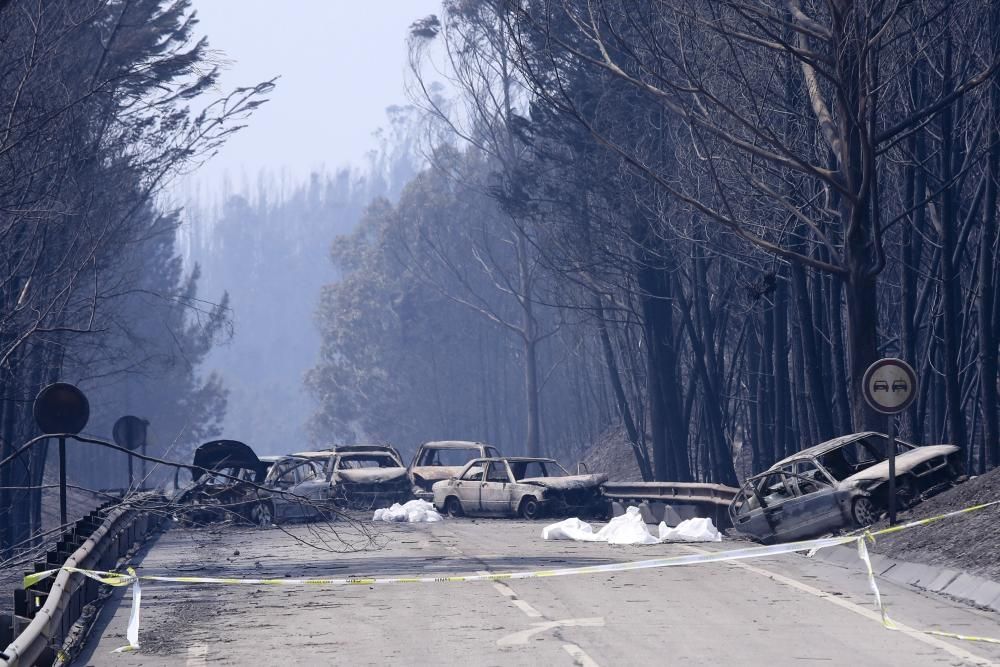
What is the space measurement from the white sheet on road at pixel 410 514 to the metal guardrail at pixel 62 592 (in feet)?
29.5

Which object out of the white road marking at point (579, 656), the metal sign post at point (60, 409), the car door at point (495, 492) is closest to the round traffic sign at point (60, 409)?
the metal sign post at point (60, 409)

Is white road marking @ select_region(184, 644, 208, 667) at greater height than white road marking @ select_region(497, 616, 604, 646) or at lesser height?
lesser

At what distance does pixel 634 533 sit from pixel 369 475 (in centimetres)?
1045

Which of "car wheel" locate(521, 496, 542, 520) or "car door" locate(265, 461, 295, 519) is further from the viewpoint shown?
"car wheel" locate(521, 496, 542, 520)

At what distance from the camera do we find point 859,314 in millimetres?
20328

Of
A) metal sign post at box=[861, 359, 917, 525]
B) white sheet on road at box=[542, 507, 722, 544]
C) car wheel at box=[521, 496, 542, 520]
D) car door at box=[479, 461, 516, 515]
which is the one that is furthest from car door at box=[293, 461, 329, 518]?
metal sign post at box=[861, 359, 917, 525]

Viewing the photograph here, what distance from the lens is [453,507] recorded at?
96.9 ft

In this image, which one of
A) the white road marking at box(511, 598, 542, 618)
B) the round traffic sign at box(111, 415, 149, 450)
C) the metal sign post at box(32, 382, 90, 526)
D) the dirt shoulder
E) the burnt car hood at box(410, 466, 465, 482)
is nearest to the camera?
the white road marking at box(511, 598, 542, 618)

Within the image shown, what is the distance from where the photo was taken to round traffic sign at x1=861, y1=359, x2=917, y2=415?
16.3 m

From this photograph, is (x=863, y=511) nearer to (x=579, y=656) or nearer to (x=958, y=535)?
(x=958, y=535)

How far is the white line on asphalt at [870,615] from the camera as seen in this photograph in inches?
361

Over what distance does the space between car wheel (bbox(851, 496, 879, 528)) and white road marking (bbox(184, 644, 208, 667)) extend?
10.0 m

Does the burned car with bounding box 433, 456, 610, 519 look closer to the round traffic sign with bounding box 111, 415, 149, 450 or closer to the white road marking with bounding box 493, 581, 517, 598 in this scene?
the round traffic sign with bounding box 111, 415, 149, 450

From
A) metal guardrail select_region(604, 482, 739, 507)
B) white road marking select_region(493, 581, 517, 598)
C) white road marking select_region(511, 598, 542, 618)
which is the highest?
metal guardrail select_region(604, 482, 739, 507)
